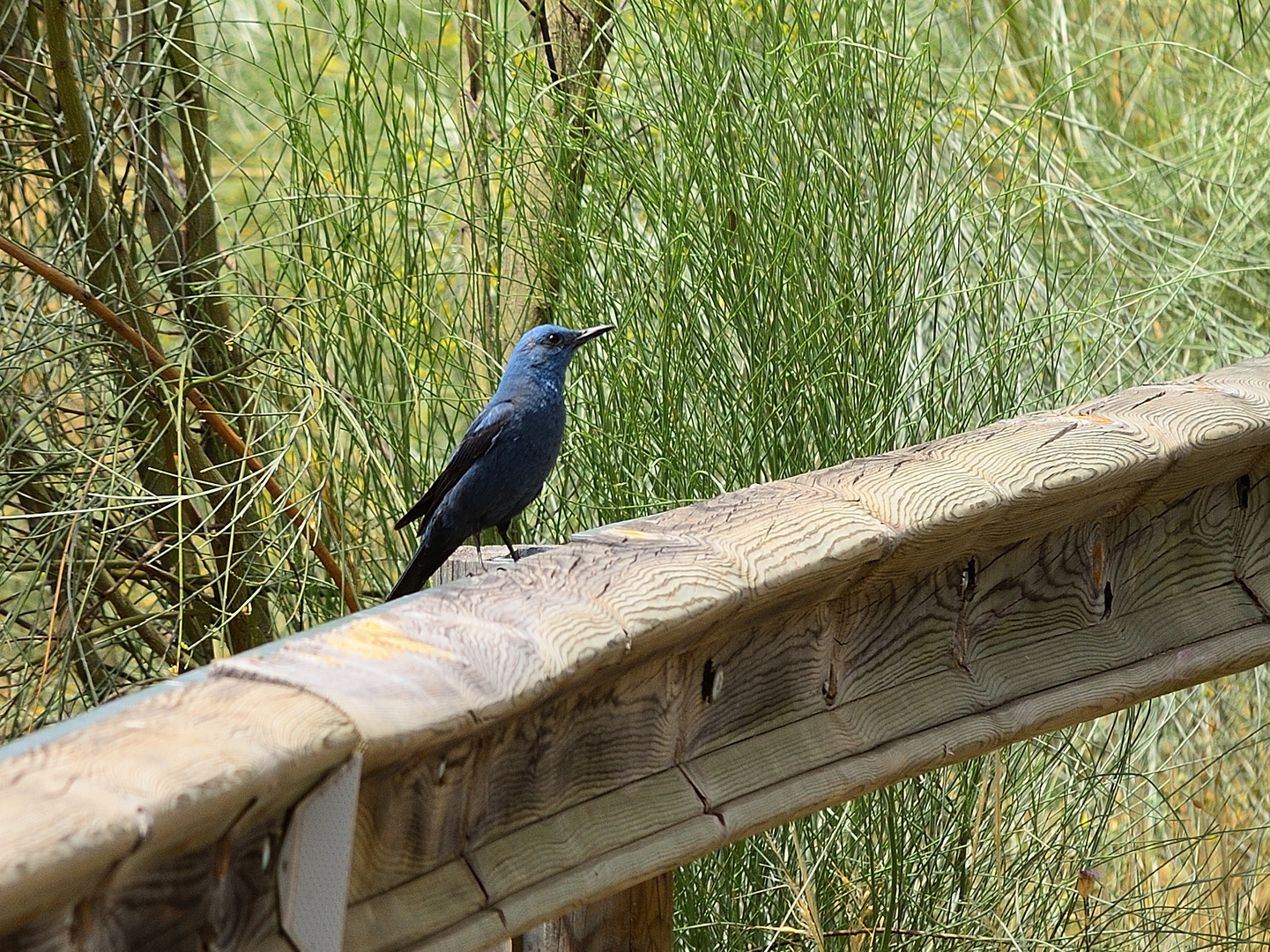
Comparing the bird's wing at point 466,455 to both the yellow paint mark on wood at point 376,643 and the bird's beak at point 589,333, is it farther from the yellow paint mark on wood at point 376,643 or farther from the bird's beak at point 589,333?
the yellow paint mark on wood at point 376,643

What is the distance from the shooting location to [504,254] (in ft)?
7.21

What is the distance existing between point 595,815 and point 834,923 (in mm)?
980

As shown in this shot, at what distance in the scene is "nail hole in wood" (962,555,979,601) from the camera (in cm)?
105

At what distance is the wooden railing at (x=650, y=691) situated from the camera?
52cm

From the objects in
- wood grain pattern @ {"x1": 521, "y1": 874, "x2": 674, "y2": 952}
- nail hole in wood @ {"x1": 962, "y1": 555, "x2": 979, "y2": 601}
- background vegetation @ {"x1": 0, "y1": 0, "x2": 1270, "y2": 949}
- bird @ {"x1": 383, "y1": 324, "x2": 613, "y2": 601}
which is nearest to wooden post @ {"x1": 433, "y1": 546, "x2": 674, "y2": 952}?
wood grain pattern @ {"x1": 521, "y1": 874, "x2": 674, "y2": 952}

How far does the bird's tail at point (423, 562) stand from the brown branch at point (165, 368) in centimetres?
7

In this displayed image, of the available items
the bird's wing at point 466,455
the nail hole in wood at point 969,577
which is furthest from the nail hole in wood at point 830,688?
the bird's wing at point 466,455

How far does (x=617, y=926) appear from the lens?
107cm

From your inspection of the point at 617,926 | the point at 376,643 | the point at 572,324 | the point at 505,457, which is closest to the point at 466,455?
the point at 505,457

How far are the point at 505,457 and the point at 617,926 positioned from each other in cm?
68

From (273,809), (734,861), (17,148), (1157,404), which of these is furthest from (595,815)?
(17,148)

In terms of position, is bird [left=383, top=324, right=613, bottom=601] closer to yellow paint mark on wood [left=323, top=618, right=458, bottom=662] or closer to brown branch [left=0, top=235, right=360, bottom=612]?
brown branch [left=0, top=235, right=360, bottom=612]

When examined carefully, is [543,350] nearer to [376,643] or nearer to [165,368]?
[165,368]

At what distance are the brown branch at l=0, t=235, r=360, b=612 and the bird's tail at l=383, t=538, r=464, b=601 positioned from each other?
7 centimetres
